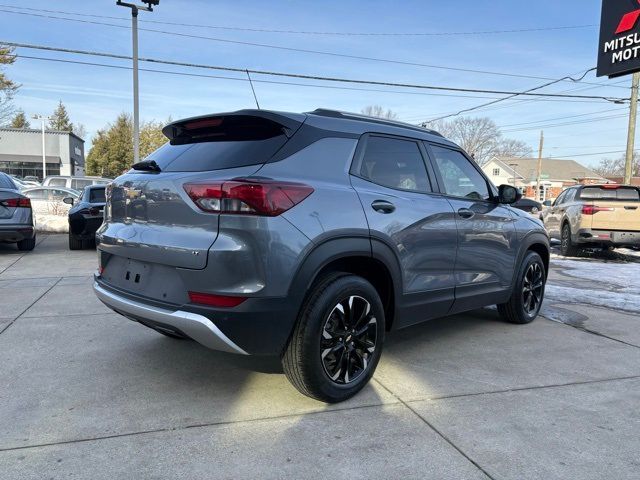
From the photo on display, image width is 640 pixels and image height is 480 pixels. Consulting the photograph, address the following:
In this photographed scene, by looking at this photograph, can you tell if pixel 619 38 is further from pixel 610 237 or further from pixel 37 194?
pixel 37 194

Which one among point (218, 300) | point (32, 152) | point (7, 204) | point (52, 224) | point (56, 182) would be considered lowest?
point (52, 224)

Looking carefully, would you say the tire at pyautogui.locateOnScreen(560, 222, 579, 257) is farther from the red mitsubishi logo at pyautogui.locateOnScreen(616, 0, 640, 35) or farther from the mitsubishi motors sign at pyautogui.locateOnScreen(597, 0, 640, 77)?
the red mitsubishi logo at pyautogui.locateOnScreen(616, 0, 640, 35)

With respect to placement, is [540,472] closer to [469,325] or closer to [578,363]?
[578,363]

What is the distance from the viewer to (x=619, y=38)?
14.0 metres

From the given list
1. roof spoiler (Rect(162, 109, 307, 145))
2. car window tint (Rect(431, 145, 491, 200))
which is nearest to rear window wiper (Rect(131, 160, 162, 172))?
roof spoiler (Rect(162, 109, 307, 145))

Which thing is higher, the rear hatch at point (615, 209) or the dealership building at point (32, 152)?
the dealership building at point (32, 152)

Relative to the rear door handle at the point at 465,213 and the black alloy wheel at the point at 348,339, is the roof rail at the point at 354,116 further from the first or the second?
the black alloy wheel at the point at 348,339

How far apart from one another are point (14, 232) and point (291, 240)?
8.50m

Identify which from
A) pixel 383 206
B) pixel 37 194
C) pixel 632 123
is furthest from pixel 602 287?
pixel 37 194

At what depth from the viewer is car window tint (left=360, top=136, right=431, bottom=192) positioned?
3.71 meters

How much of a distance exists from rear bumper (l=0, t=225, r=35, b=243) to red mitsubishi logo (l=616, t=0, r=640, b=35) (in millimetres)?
15105

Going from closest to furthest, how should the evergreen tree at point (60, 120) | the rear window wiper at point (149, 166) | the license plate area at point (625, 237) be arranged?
the rear window wiper at point (149, 166)
the license plate area at point (625, 237)
the evergreen tree at point (60, 120)

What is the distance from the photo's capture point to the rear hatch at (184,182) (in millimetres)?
2998

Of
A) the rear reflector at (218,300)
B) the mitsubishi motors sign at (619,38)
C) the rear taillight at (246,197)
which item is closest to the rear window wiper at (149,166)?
the rear taillight at (246,197)
